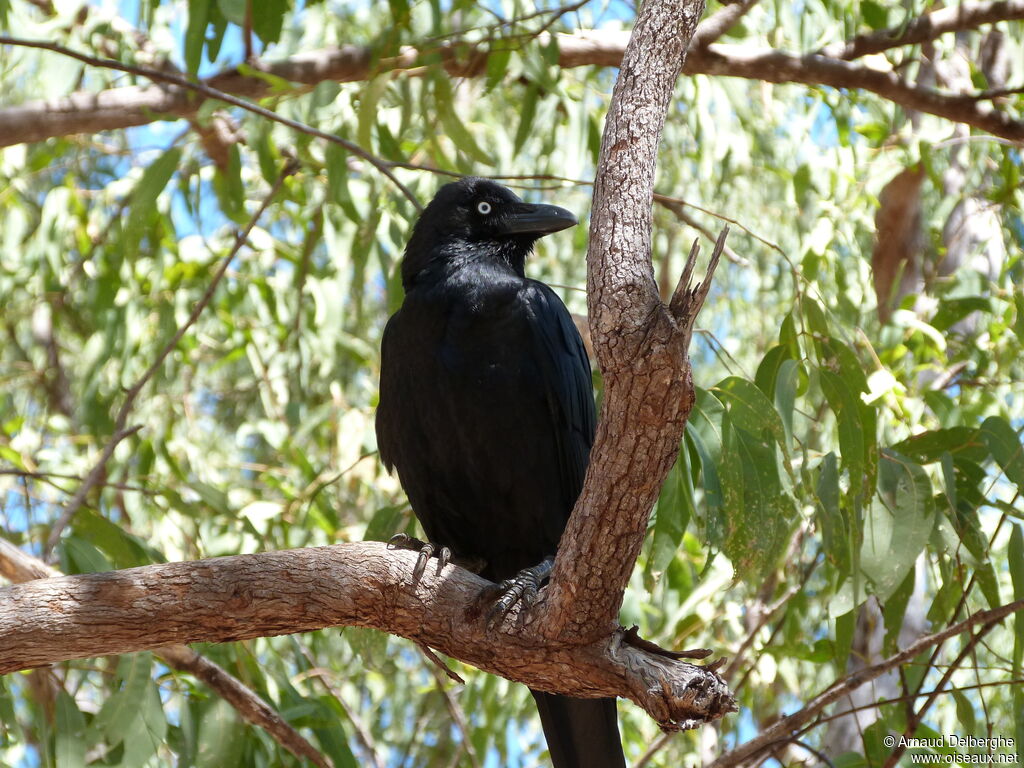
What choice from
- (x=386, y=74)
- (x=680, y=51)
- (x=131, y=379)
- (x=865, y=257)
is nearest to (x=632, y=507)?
(x=680, y=51)

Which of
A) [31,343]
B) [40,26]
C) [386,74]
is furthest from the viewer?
[31,343]

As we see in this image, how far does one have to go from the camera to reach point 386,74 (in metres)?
3.44

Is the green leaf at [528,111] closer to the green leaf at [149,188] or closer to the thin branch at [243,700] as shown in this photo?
the green leaf at [149,188]

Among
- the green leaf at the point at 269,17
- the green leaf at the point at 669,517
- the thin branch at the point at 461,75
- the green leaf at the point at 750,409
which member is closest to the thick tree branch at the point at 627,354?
the green leaf at the point at 669,517

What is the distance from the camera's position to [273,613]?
2.21 m

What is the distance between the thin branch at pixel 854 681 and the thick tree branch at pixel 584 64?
2.00 metres

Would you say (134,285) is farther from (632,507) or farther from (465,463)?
(632,507)

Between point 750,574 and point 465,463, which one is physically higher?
point 465,463

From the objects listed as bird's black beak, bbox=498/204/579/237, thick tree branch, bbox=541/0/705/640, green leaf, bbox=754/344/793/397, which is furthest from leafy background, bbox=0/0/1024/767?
thick tree branch, bbox=541/0/705/640

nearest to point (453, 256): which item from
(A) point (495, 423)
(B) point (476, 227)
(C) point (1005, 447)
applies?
(B) point (476, 227)

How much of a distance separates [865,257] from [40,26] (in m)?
3.35

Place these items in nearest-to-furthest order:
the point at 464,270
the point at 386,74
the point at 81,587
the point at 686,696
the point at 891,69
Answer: the point at 686,696, the point at 81,587, the point at 464,270, the point at 386,74, the point at 891,69

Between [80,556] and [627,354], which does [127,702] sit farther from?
[627,354]

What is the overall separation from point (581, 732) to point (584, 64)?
240cm
